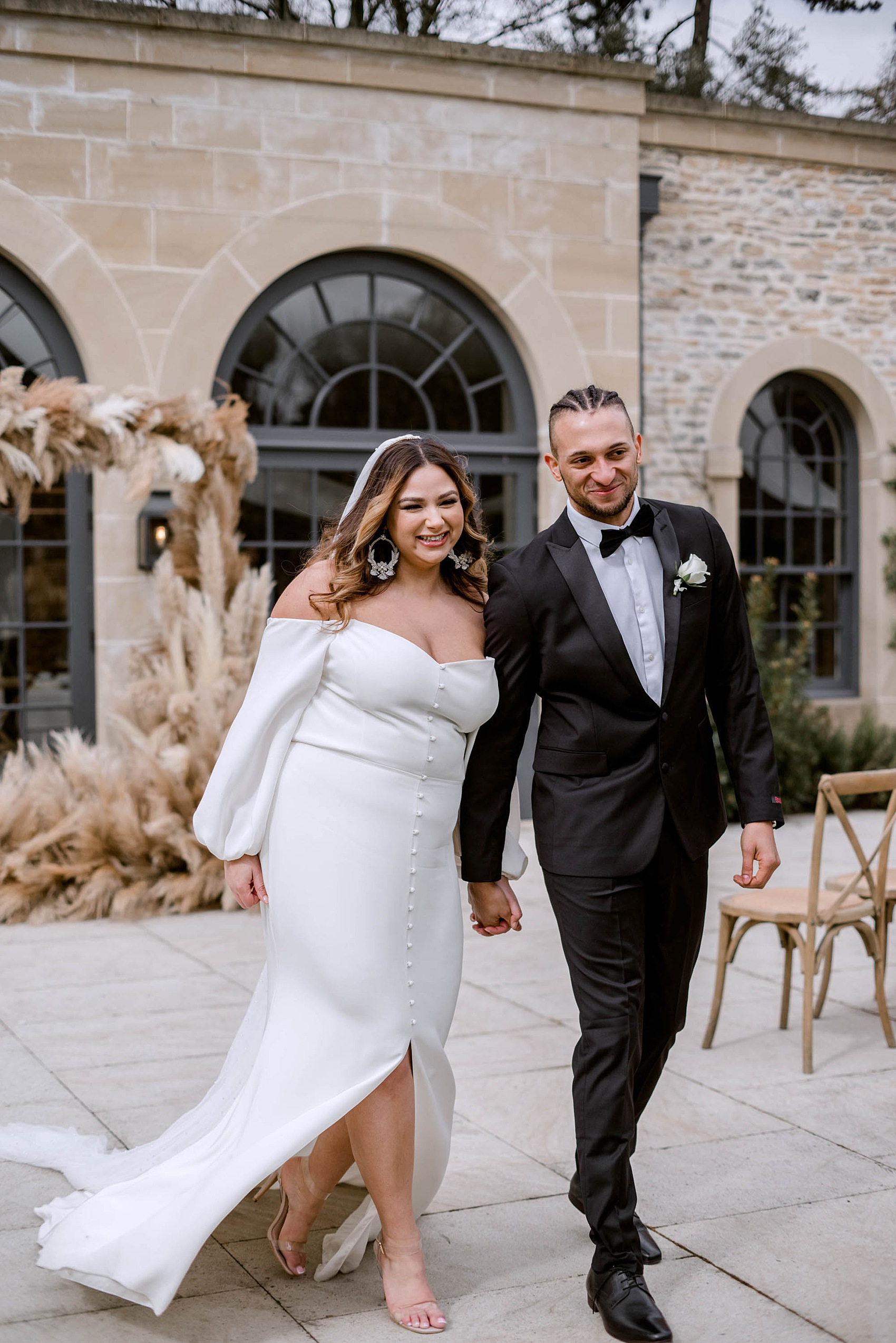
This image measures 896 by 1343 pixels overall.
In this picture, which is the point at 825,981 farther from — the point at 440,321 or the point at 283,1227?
the point at 440,321

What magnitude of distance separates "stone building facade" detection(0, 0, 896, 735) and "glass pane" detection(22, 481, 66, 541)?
0.10 metres

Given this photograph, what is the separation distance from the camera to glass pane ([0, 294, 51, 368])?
9.28 meters

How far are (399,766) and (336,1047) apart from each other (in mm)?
622

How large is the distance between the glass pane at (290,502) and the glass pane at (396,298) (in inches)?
51.1

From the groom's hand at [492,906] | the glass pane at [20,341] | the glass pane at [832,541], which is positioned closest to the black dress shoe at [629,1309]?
the groom's hand at [492,906]

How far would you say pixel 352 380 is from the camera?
1009 centimetres

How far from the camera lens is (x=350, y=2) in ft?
38.9

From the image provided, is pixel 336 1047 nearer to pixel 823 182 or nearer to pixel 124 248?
pixel 124 248

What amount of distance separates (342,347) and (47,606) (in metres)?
2.76

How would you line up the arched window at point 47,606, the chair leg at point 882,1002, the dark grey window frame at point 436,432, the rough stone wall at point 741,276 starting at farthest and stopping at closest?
the rough stone wall at point 741,276, the dark grey window frame at point 436,432, the arched window at point 47,606, the chair leg at point 882,1002

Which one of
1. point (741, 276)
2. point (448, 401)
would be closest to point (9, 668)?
point (448, 401)

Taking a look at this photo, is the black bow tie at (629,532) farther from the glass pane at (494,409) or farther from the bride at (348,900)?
the glass pane at (494,409)

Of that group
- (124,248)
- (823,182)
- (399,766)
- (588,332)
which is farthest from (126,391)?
(823,182)

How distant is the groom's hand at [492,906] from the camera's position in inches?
129
